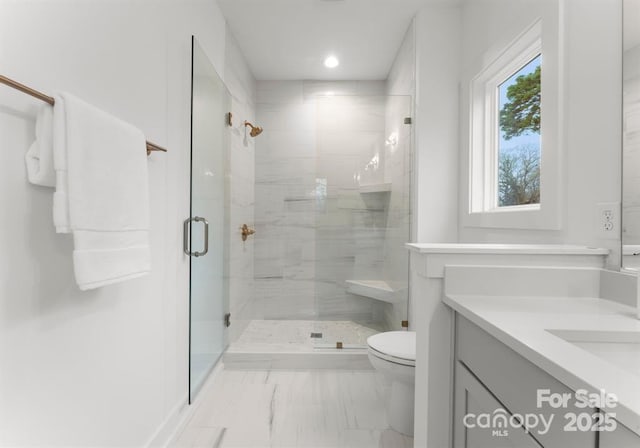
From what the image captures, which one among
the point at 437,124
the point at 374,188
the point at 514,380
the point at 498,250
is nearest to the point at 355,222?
the point at 374,188

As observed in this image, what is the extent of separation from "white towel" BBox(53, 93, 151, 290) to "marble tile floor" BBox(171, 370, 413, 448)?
109cm

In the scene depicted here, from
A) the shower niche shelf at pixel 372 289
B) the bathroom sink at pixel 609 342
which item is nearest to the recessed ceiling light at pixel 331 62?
the shower niche shelf at pixel 372 289

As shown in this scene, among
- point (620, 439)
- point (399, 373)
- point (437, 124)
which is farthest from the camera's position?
point (437, 124)

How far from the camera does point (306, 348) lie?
8.88ft

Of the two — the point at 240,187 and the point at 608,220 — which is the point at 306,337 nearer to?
the point at 240,187

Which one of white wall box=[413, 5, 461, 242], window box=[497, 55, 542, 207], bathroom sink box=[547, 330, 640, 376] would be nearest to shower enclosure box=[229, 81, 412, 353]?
white wall box=[413, 5, 461, 242]

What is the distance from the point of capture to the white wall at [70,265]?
0.88 meters

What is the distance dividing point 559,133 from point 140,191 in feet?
5.47

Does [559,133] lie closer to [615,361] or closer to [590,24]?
[590,24]

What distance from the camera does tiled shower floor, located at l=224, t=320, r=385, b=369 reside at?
8.57 ft

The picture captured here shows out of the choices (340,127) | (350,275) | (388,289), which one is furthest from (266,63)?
(388,289)

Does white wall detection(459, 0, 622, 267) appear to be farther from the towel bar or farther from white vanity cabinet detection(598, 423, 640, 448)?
the towel bar

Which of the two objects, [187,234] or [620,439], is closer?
[620,439]

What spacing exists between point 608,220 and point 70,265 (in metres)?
1.75
